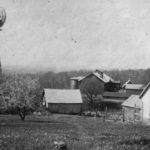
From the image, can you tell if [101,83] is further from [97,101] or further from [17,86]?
[17,86]

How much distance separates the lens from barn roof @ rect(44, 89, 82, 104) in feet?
237

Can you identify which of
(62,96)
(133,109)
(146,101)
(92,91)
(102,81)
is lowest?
(133,109)

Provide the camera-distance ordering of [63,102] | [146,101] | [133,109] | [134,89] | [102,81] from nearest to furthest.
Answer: [146,101] < [133,109] < [63,102] < [102,81] < [134,89]

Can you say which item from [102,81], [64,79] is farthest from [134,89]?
[64,79]

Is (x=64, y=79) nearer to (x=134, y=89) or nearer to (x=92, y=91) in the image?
(x=134, y=89)

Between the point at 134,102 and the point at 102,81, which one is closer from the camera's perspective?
the point at 134,102

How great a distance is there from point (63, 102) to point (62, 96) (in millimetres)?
2277

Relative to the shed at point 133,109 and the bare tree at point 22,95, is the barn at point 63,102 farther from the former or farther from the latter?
the shed at point 133,109

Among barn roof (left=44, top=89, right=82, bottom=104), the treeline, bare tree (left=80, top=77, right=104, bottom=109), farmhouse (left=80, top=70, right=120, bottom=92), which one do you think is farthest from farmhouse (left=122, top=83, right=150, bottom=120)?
the treeline

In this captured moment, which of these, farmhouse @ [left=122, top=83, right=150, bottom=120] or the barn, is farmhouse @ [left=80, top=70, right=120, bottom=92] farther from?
farmhouse @ [left=122, top=83, right=150, bottom=120]

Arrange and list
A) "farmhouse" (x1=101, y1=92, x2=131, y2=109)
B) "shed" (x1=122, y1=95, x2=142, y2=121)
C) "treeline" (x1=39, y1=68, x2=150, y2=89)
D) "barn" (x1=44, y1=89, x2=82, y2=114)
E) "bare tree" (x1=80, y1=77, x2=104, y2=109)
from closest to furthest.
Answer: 1. "shed" (x1=122, y1=95, x2=142, y2=121)
2. "barn" (x1=44, y1=89, x2=82, y2=114)
3. "farmhouse" (x1=101, y1=92, x2=131, y2=109)
4. "bare tree" (x1=80, y1=77, x2=104, y2=109)
5. "treeline" (x1=39, y1=68, x2=150, y2=89)

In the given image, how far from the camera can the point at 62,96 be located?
241ft

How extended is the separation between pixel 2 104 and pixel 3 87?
4.49 meters

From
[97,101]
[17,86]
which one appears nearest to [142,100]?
[17,86]
